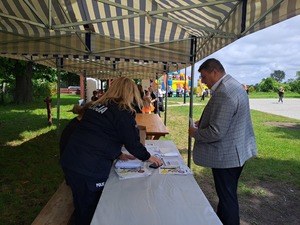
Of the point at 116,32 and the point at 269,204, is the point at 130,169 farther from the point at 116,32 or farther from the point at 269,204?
the point at 116,32

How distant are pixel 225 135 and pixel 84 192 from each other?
53.4 inches

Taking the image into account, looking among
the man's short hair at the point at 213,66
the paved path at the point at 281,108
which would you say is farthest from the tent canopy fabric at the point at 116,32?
the paved path at the point at 281,108

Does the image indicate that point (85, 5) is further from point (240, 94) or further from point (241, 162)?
point (241, 162)

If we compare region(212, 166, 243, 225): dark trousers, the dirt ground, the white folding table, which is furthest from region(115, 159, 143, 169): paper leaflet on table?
the dirt ground

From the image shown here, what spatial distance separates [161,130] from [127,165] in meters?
2.87

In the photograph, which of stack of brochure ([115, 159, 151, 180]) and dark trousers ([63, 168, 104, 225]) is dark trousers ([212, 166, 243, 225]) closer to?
stack of brochure ([115, 159, 151, 180])

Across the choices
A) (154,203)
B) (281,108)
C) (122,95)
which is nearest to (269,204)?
(154,203)

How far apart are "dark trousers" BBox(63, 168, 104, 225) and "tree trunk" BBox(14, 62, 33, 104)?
776 inches

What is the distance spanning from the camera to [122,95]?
2.33 meters

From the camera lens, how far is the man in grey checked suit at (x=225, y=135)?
2643 mm

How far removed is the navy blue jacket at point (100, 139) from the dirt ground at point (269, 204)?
7.71 ft

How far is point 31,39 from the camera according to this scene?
5027 millimetres

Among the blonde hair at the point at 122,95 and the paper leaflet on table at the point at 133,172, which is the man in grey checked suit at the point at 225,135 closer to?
the paper leaflet on table at the point at 133,172

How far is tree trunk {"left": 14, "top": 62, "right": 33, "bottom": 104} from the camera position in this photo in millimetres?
20484
